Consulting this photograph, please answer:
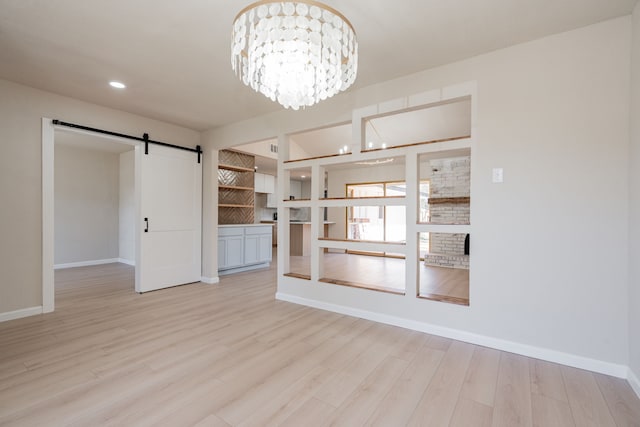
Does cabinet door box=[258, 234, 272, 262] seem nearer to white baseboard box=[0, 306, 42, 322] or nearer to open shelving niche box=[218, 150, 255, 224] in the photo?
open shelving niche box=[218, 150, 255, 224]

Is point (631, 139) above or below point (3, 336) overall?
Result: above

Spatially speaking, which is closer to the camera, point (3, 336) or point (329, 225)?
point (3, 336)

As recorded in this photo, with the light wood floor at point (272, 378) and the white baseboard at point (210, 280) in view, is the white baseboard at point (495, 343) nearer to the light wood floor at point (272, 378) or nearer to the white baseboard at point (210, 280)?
the light wood floor at point (272, 378)

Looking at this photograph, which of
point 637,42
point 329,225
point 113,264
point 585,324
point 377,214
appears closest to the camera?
point 637,42

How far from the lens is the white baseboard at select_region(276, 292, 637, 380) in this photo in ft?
6.78

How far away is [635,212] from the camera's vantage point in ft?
6.25

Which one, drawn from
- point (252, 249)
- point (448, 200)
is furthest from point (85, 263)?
point (448, 200)

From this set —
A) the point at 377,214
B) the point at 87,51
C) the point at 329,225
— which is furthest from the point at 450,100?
the point at 329,225

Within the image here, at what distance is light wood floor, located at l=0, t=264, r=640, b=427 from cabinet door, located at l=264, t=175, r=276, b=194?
598 cm

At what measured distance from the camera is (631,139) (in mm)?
1982

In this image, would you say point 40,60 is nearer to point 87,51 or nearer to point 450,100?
point 87,51

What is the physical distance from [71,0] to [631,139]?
151 inches

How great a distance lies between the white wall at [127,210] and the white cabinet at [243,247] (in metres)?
2.64

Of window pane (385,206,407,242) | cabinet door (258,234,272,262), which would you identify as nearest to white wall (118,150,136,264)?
cabinet door (258,234,272,262)
